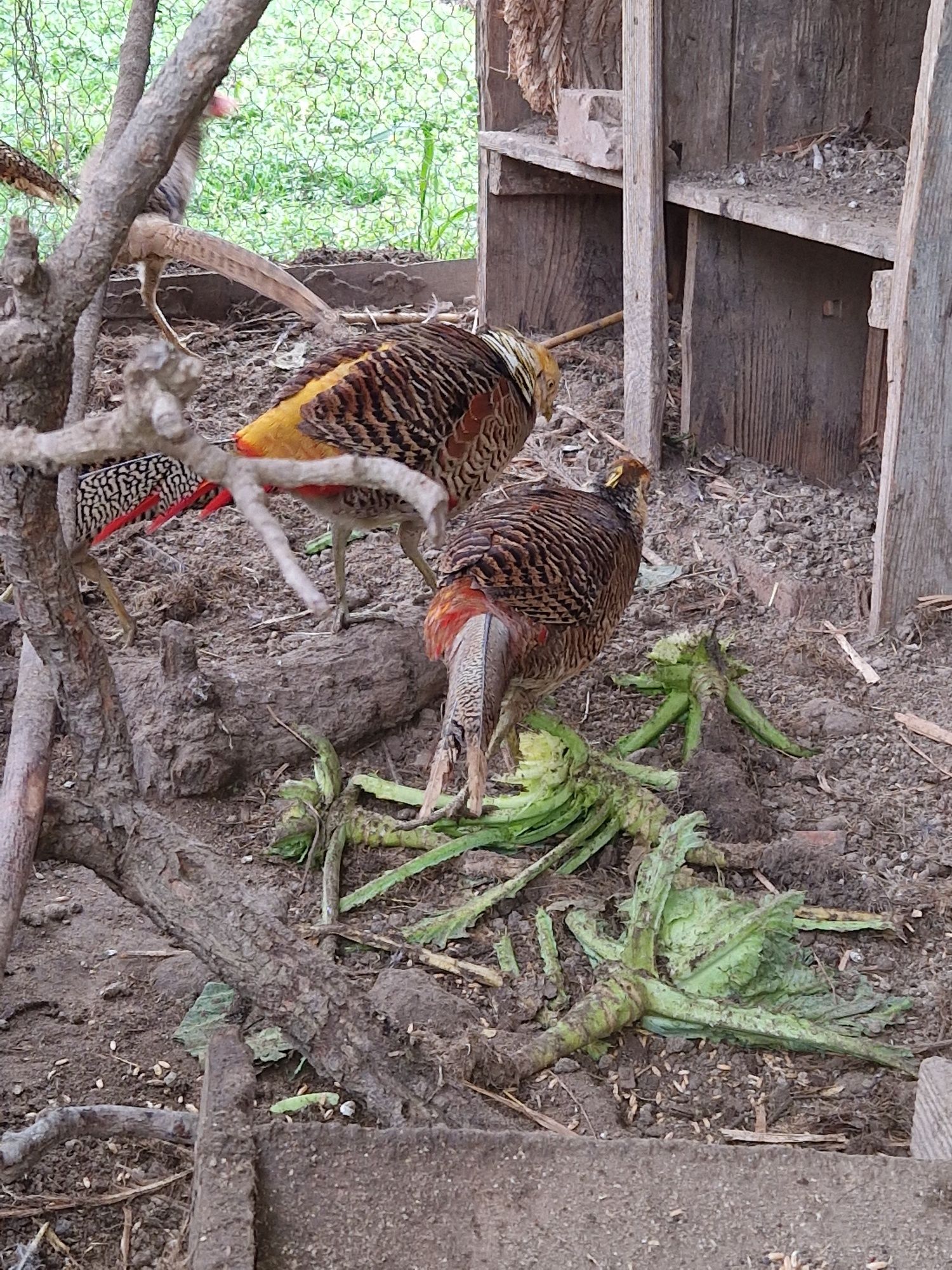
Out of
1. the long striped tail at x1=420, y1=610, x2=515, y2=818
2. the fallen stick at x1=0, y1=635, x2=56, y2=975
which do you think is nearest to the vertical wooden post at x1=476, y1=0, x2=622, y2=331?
the long striped tail at x1=420, y1=610, x2=515, y2=818

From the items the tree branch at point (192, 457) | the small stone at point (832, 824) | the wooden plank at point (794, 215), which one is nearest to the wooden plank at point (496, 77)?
the wooden plank at point (794, 215)

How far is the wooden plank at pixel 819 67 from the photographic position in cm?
396

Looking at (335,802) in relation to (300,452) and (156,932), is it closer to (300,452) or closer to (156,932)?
(156,932)

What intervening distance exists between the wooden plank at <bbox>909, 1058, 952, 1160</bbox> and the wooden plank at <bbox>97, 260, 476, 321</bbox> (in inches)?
181

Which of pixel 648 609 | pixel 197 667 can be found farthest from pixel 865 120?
pixel 197 667

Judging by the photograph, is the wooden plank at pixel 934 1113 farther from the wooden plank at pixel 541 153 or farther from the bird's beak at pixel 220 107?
the bird's beak at pixel 220 107

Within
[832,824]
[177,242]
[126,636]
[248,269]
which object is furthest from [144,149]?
[177,242]

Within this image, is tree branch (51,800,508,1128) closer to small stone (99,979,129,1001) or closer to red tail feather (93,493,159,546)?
small stone (99,979,129,1001)

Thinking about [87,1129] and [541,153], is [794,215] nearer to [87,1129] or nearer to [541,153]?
[541,153]

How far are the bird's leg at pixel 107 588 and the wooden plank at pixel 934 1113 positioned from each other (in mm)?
2077

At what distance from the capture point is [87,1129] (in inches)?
64.1

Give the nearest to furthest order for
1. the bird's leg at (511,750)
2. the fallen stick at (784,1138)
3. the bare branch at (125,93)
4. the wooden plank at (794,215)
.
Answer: the fallen stick at (784,1138)
the bare branch at (125,93)
the bird's leg at (511,750)
the wooden plank at (794,215)

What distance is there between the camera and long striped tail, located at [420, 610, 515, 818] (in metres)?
2.22

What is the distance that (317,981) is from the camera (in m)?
1.68
